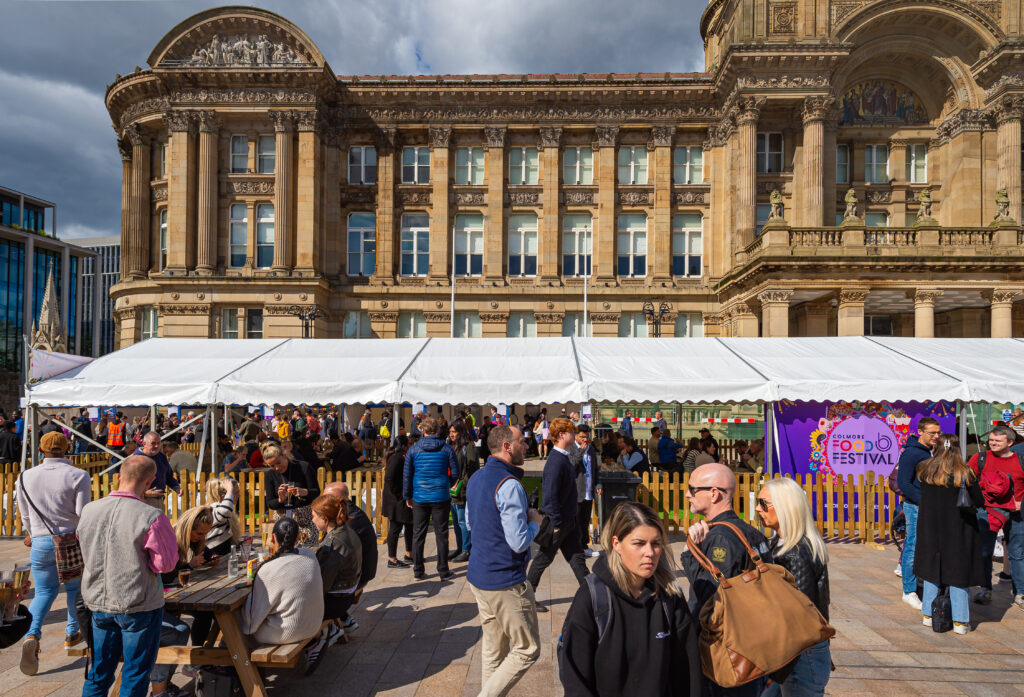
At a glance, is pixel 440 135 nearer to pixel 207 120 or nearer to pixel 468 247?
pixel 468 247

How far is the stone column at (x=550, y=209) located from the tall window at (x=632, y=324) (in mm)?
4131

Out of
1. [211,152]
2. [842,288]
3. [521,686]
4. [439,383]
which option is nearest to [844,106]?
[842,288]

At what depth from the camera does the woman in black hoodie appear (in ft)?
8.32

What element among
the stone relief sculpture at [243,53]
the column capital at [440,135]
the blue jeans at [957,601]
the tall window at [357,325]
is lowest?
the blue jeans at [957,601]

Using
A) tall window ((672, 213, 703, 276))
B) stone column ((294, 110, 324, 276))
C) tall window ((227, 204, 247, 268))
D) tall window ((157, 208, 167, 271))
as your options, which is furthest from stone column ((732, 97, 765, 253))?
tall window ((157, 208, 167, 271))

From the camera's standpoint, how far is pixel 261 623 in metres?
4.45

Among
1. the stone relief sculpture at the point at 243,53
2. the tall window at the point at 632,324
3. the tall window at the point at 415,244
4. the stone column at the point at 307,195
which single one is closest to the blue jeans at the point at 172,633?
the stone column at the point at 307,195

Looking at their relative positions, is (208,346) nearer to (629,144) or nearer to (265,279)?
(265,279)

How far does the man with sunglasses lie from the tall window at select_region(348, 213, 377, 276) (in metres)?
30.3

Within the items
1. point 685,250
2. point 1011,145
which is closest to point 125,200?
point 685,250

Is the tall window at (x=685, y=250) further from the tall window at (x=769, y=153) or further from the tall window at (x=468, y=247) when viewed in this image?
the tall window at (x=468, y=247)

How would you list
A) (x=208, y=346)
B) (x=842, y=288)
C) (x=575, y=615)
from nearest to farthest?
1. (x=575, y=615)
2. (x=208, y=346)
3. (x=842, y=288)

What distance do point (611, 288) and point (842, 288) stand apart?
11043 millimetres

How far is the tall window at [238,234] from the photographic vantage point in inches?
1212
